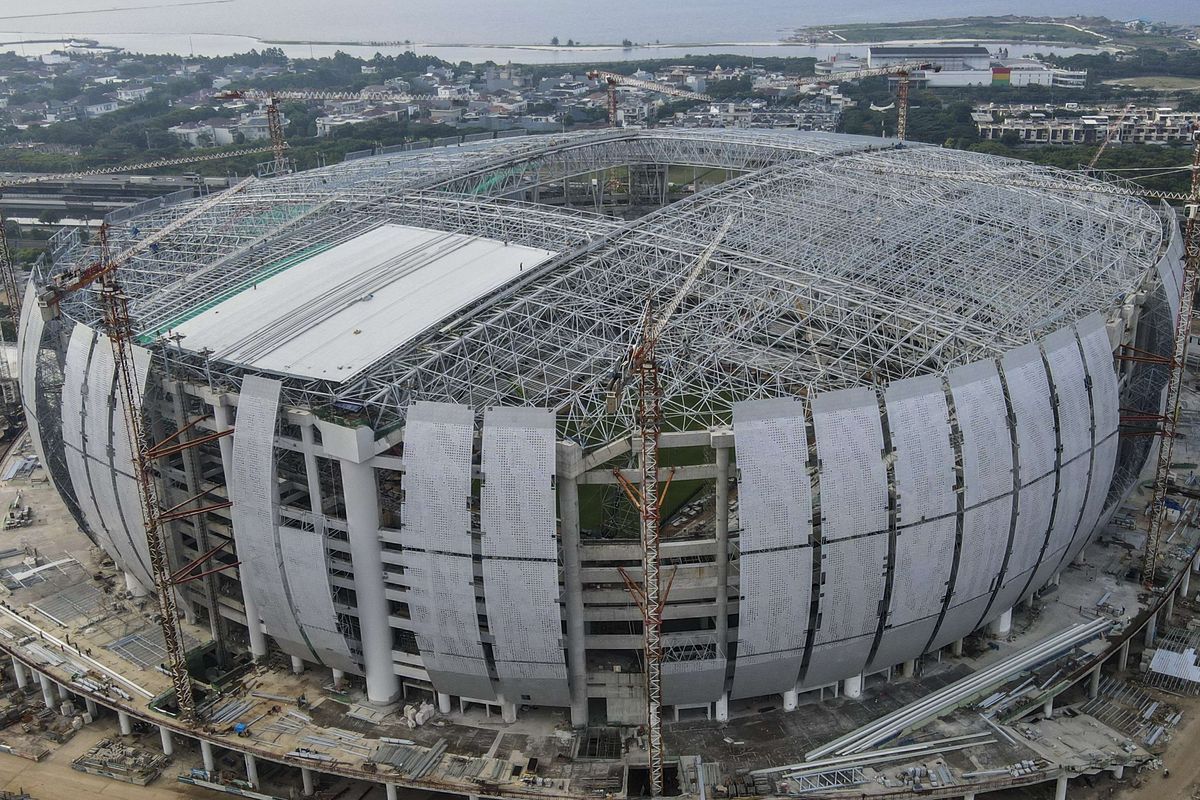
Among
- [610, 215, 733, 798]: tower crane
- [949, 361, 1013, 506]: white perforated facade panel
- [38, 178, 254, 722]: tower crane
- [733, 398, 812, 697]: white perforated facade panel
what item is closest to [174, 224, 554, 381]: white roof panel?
[38, 178, 254, 722]: tower crane

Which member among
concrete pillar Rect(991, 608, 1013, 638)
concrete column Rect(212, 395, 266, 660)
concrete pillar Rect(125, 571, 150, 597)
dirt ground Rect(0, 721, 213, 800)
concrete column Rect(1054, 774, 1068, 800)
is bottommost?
concrete column Rect(1054, 774, 1068, 800)

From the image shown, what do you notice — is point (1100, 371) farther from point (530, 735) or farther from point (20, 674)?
point (20, 674)

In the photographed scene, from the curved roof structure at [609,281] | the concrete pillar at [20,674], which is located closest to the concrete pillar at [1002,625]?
the curved roof structure at [609,281]

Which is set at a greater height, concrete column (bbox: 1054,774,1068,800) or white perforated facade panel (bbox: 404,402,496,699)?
white perforated facade panel (bbox: 404,402,496,699)

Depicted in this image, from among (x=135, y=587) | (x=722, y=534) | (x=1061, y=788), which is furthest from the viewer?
(x=135, y=587)

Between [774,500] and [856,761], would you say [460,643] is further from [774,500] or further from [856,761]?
[856,761]

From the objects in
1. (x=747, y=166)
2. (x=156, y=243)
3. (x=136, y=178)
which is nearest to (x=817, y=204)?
(x=747, y=166)

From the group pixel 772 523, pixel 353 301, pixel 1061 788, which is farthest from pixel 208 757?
pixel 1061 788

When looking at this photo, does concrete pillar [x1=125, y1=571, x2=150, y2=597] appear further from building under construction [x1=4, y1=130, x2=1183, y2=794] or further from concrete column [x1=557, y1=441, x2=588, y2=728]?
concrete column [x1=557, y1=441, x2=588, y2=728]
